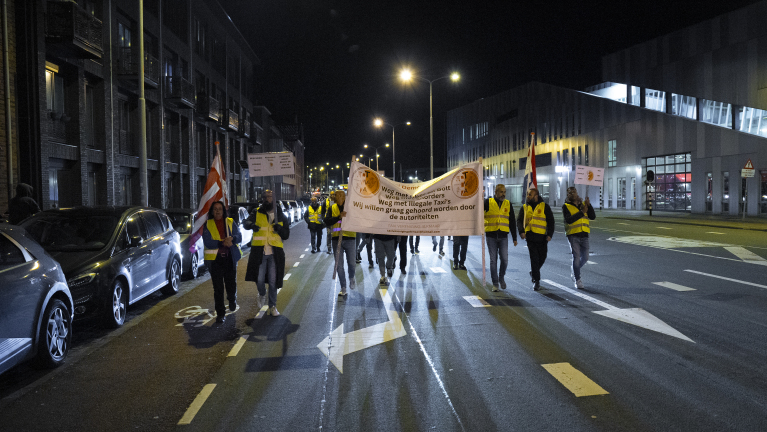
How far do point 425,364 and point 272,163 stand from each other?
1370cm

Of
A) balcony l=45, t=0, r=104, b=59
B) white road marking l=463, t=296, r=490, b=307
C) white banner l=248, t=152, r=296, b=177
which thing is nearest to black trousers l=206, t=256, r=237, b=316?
white road marking l=463, t=296, r=490, b=307

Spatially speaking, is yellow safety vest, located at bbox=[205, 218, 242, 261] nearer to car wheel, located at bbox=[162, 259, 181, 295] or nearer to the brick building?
car wheel, located at bbox=[162, 259, 181, 295]

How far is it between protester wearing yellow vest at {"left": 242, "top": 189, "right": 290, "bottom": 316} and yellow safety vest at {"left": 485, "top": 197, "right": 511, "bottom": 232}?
3.69 metres

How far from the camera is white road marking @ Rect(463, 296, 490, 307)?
897 cm

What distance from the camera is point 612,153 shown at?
5147cm

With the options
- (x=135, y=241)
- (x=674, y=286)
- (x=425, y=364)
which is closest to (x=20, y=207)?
(x=135, y=241)

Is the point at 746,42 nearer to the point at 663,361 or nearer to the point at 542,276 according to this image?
the point at 542,276

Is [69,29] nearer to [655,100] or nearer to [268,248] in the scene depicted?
[268,248]

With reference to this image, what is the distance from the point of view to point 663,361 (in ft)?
19.2

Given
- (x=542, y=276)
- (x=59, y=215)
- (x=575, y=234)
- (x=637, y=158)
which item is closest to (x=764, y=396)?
(x=575, y=234)

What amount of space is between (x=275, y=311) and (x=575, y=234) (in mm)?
5476

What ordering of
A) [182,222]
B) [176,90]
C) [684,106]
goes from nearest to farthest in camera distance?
1. [182,222]
2. [176,90]
3. [684,106]

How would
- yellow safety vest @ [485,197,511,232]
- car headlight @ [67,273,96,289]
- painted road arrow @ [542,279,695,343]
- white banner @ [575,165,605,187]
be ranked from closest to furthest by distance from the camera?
painted road arrow @ [542,279,695,343] < car headlight @ [67,273,96,289] < yellow safety vest @ [485,197,511,232] < white banner @ [575,165,605,187]

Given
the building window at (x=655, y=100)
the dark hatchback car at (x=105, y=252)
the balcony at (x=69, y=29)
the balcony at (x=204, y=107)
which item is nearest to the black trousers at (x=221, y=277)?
the dark hatchback car at (x=105, y=252)
